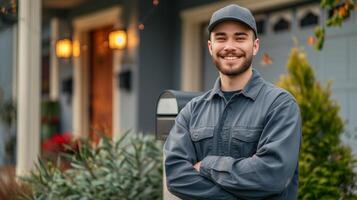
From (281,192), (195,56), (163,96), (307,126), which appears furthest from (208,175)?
(195,56)

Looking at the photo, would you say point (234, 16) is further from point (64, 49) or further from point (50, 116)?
point (50, 116)

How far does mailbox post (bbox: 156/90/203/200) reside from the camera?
4125 mm

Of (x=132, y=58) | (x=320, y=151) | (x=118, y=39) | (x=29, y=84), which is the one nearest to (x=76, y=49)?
(x=132, y=58)

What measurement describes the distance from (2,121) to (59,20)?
2425 millimetres

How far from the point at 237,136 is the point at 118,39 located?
7.24 m

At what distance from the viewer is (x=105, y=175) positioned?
5137mm

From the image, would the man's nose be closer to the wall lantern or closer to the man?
the man

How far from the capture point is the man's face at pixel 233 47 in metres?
2.81

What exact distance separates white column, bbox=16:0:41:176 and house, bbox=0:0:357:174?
0.4 inches

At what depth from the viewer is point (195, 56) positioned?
33.2 feet

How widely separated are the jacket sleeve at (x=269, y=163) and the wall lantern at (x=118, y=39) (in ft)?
23.5

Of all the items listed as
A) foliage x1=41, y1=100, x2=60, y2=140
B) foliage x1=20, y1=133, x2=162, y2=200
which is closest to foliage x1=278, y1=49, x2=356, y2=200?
foliage x1=20, y1=133, x2=162, y2=200

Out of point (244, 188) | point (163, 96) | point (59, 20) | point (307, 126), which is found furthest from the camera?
point (59, 20)

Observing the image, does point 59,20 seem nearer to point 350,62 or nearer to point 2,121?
point 2,121
